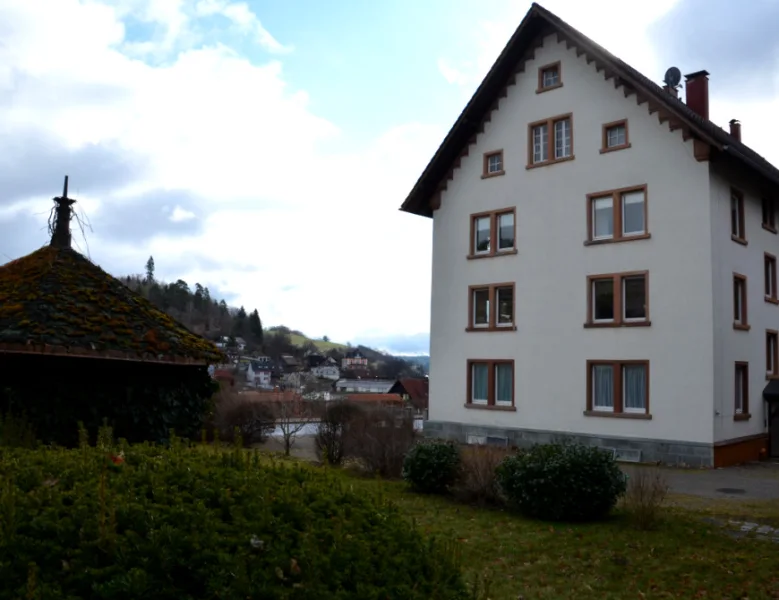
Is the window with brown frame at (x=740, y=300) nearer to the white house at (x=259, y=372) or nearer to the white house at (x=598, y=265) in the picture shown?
the white house at (x=598, y=265)

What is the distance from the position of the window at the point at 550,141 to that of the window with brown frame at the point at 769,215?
23.8ft

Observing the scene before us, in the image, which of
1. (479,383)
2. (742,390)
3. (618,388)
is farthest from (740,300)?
(479,383)

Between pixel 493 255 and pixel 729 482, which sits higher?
pixel 493 255

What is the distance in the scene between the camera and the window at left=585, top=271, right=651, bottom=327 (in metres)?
22.5

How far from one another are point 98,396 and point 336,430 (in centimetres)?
1254

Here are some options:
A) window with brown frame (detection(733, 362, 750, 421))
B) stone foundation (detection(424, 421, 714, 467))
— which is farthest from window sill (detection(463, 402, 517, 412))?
window with brown frame (detection(733, 362, 750, 421))

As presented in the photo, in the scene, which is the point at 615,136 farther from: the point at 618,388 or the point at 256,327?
the point at 256,327

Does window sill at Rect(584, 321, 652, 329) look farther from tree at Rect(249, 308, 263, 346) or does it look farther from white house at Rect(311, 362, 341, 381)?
tree at Rect(249, 308, 263, 346)

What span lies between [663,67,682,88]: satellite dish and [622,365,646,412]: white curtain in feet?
40.8

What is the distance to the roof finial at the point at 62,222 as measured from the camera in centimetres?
1032

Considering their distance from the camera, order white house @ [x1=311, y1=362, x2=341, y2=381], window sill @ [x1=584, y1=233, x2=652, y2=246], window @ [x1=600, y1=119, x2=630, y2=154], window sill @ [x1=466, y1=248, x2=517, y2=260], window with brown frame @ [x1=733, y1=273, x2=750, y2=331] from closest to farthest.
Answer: window sill @ [x1=584, y1=233, x2=652, y2=246]
window with brown frame @ [x1=733, y1=273, x2=750, y2=331]
window @ [x1=600, y1=119, x2=630, y2=154]
window sill @ [x1=466, y1=248, x2=517, y2=260]
white house @ [x1=311, y1=362, x2=341, y2=381]

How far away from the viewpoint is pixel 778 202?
2595 centimetres

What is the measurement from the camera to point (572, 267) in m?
24.2

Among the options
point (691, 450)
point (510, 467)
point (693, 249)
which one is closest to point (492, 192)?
point (693, 249)
